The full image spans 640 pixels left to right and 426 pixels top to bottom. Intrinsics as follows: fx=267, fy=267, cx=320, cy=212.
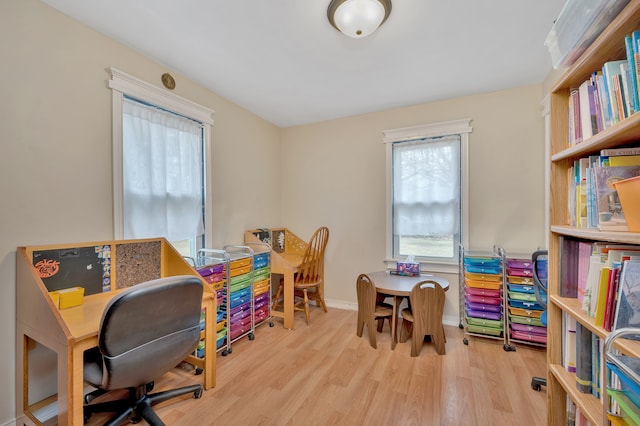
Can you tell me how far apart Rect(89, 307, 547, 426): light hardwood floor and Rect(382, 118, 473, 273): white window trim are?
829mm

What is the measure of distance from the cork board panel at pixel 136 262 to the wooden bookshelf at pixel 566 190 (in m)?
2.52

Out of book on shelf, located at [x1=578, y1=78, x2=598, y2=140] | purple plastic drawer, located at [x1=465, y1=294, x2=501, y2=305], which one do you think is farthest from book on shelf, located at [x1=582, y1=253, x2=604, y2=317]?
purple plastic drawer, located at [x1=465, y1=294, x2=501, y2=305]

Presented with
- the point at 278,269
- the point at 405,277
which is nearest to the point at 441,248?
the point at 405,277

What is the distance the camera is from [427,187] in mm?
3053

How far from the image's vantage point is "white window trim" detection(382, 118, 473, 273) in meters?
2.87

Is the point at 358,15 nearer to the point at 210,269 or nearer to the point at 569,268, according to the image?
the point at 569,268

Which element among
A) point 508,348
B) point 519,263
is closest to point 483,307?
point 508,348

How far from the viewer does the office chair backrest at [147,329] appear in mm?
1225

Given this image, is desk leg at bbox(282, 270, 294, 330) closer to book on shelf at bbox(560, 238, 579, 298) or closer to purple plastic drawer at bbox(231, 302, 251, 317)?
purple plastic drawer at bbox(231, 302, 251, 317)

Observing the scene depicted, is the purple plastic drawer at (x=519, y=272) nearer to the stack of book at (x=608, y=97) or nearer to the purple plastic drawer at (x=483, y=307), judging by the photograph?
the purple plastic drawer at (x=483, y=307)

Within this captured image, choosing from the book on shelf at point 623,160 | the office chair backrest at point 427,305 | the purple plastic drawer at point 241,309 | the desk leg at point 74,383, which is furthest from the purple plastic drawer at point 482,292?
the desk leg at point 74,383

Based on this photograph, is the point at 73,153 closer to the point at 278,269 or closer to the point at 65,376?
the point at 65,376

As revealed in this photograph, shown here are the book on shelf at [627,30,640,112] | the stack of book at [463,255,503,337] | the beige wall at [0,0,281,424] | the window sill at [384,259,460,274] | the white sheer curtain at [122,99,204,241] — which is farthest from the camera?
the window sill at [384,259,460,274]

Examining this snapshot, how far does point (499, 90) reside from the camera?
2.74 m
